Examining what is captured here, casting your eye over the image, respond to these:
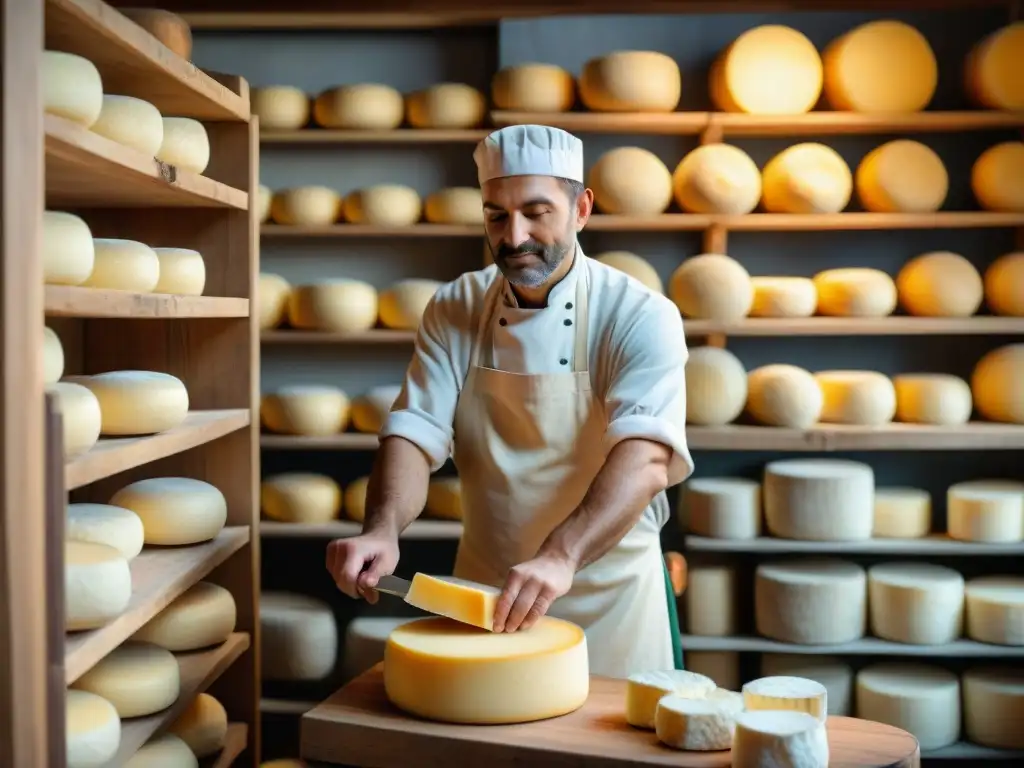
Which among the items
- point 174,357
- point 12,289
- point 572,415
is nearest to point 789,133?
point 572,415

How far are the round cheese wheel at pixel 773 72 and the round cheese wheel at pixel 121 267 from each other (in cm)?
220

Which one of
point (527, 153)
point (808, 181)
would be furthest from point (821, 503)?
point (527, 153)

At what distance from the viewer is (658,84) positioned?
3.71 metres

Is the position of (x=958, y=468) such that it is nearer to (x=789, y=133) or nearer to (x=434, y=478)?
(x=789, y=133)

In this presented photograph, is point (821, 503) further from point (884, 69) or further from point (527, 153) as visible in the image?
point (527, 153)

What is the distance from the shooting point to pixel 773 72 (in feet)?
12.2

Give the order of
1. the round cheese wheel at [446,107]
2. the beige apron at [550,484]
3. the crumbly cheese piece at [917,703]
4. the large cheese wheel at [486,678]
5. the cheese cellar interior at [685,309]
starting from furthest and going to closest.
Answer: the round cheese wheel at [446,107], the crumbly cheese piece at [917,703], the cheese cellar interior at [685,309], the beige apron at [550,484], the large cheese wheel at [486,678]

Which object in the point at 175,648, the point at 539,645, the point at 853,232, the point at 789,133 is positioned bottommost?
the point at 175,648

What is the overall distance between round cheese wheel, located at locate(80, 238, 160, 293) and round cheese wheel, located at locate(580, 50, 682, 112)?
189 cm

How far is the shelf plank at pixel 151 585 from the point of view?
1766 mm

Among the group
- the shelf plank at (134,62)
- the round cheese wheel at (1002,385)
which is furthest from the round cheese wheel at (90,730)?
the round cheese wheel at (1002,385)

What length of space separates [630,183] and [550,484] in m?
1.57

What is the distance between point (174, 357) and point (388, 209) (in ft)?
4.22

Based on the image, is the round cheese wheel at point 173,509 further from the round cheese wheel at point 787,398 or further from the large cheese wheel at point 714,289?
the round cheese wheel at point 787,398
